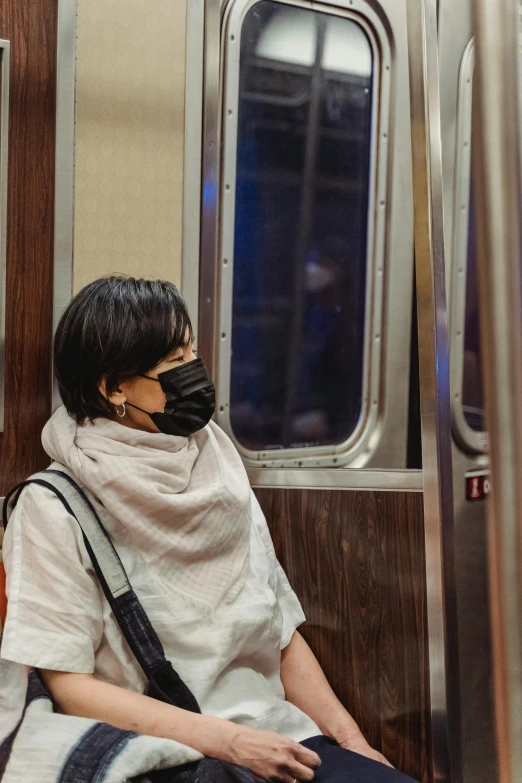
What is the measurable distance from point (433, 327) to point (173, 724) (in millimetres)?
901

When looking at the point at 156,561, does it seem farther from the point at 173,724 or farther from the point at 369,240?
the point at 369,240

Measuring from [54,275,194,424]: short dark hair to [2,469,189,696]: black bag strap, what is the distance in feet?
0.67

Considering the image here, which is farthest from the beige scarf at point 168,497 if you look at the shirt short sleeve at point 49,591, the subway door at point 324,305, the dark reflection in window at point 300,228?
the dark reflection in window at point 300,228

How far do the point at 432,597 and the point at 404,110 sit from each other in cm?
202

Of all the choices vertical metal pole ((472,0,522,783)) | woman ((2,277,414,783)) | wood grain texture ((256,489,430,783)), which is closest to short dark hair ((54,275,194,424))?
woman ((2,277,414,783))

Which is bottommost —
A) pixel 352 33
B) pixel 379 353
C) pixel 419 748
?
pixel 419 748

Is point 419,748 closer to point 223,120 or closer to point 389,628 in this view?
point 389,628

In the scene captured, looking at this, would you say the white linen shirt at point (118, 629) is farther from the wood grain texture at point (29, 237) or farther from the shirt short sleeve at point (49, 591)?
the wood grain texture at point (29, 237)

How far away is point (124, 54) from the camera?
2.00m

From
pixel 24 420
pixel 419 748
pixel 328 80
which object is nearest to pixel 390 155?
pixel 328 80

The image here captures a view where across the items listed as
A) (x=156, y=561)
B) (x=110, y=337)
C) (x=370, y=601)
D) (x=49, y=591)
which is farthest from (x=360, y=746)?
(x=110, y=337)

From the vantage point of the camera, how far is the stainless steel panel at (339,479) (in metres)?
1.93

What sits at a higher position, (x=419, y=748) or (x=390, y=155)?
(x=390, y=155)

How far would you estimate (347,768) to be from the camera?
1564 millimetres
